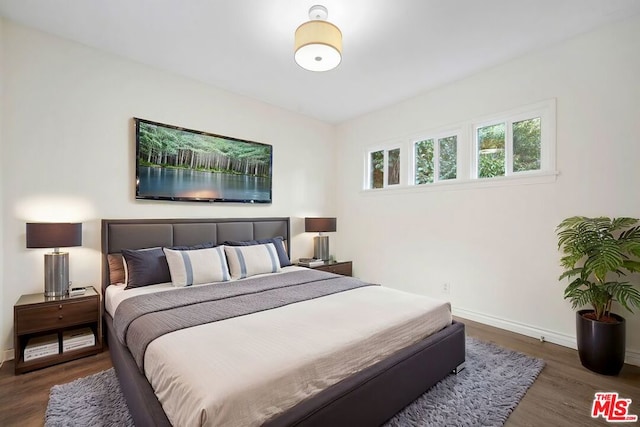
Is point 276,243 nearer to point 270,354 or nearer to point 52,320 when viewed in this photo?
point 52,320

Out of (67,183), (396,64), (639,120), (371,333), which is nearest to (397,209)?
(396,64)

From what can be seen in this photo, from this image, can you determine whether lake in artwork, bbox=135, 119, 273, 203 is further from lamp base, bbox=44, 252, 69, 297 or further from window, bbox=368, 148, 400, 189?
window, bbox=368, 148, 400, 189

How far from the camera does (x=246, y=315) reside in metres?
1.92

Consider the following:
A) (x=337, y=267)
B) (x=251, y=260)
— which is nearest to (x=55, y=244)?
(x=251, y=260)

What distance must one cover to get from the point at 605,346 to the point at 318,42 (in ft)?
9.98

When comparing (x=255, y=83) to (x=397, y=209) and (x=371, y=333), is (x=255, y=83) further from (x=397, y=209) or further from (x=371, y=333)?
(x=371, y=333)

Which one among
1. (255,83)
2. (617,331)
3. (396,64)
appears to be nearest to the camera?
(617,331)

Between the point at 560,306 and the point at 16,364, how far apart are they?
454cm

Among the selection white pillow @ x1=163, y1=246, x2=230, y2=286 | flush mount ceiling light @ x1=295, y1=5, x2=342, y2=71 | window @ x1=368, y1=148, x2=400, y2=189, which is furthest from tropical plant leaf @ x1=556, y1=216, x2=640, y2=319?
white pillow @ x1=163, y1=246, x2=230, y2=286

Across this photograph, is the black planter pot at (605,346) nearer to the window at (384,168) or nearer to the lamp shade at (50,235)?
the window at (384,168)

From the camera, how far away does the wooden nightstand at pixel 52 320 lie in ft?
7.31

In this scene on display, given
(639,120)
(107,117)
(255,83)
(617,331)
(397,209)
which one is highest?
(255,83)

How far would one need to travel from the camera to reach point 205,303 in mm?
2158

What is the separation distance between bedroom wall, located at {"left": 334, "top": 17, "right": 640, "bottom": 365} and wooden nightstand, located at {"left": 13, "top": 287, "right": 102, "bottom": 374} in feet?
11.1
